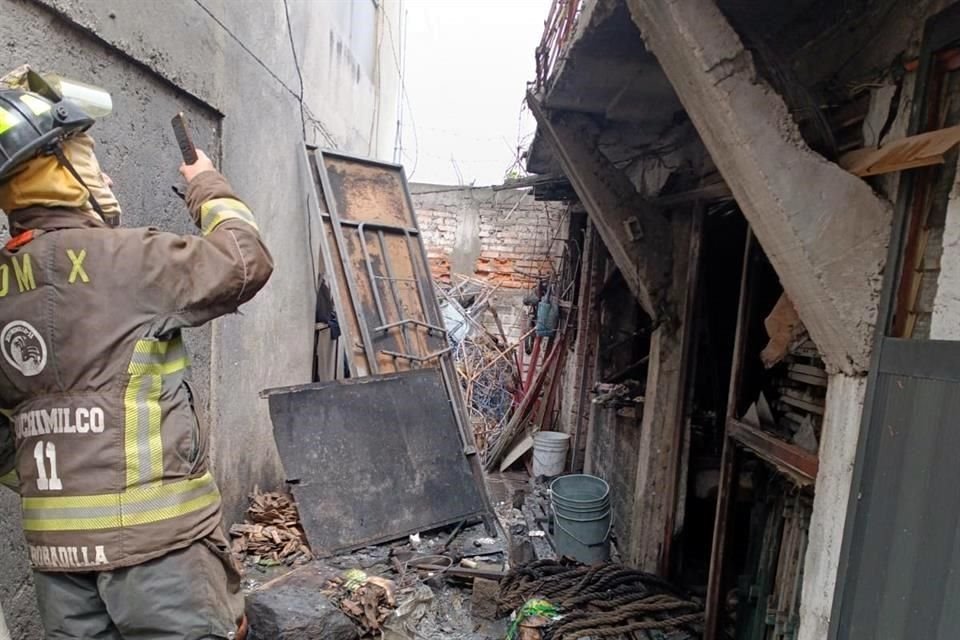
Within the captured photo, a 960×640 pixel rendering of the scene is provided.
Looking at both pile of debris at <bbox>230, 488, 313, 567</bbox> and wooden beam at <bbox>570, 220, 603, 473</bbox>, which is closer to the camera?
pile of debris at <bbox>230, 488, 313, 567</bbox>

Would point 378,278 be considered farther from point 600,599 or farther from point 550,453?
point 600,599

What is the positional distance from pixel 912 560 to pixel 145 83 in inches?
140

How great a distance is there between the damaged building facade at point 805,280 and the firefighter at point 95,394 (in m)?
1.72

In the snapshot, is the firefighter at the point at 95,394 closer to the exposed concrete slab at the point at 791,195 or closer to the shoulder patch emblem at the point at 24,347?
the shoulder patch emblem at the point at 24,347

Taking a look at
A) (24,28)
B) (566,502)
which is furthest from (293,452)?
(24,28)

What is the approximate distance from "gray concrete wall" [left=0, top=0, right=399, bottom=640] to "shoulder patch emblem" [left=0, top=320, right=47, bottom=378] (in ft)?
2.70

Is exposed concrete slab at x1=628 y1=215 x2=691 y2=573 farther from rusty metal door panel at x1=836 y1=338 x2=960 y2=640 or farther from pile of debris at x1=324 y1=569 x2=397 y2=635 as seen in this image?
rusty metal door panel at x1=836 y1=338 x2=960 y2=640

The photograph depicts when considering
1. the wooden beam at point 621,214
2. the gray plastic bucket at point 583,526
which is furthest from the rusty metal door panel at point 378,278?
the wooden beam at point 621,214

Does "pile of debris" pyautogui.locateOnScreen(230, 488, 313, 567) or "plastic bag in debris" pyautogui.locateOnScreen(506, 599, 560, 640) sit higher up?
"plastic bag in debris" pyautogui.locateOnScreen(506, 599, 560, 640)

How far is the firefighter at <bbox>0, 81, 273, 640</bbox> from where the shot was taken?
158 centimetres

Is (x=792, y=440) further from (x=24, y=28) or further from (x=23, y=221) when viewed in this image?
(x=24, y=28)

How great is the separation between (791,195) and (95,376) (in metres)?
2.14

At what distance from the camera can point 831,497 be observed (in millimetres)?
1824

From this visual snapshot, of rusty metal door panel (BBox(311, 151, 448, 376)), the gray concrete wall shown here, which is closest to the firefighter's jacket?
the gray concrete wall
